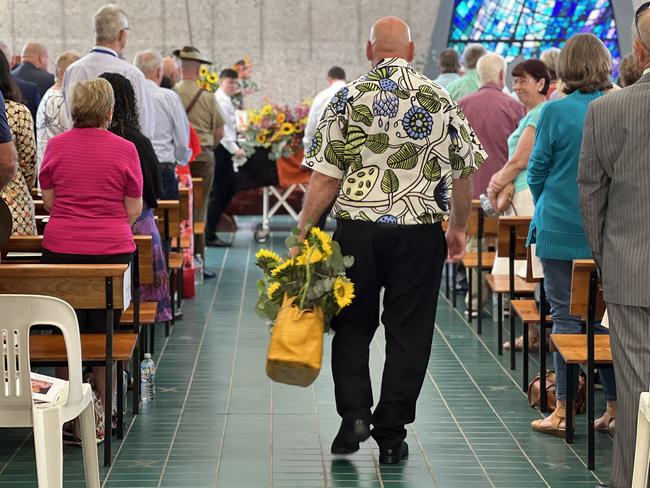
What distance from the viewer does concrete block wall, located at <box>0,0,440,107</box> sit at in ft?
59.4

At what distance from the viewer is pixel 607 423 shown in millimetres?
5875

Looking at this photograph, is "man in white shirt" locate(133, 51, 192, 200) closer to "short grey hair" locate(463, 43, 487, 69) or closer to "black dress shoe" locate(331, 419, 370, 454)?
"short grey hair" locate(463, 43, 487, 69)

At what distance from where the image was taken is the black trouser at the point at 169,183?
892 cm

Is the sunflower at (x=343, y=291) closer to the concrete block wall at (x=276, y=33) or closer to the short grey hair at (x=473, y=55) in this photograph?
the short grey hair at (x=473, y=55)

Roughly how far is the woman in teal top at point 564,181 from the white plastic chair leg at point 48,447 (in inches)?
107

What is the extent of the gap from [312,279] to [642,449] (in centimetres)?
163

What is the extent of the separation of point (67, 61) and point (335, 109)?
4.52 metres

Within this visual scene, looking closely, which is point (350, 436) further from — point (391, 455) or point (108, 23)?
point (108, 23)

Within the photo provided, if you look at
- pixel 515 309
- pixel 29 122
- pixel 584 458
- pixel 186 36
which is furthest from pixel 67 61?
pixel 186 36

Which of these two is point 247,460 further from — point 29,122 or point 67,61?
point 67,61

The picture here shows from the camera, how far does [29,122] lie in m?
6.28

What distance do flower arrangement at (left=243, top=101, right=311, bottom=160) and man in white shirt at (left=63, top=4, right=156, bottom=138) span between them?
17.0 feet

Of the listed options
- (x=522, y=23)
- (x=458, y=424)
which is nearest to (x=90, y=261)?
(x=458, y=424)

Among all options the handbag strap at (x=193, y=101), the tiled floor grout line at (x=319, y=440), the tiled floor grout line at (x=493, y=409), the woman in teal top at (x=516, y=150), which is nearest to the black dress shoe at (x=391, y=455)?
the tiled floor grout line at (x=319, y=440)
